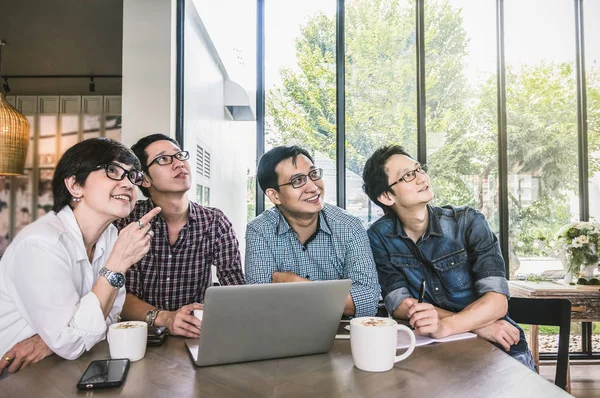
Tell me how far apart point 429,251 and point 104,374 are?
1.30 m

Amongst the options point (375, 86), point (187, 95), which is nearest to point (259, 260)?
point (187, 95)

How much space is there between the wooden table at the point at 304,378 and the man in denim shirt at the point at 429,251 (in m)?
0.59

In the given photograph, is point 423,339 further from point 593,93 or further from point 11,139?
point 593,93

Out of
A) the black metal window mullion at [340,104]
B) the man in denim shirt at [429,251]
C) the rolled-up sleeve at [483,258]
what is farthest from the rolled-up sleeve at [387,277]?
the black metal window mullion at [340,104]

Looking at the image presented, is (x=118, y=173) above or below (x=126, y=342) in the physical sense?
above

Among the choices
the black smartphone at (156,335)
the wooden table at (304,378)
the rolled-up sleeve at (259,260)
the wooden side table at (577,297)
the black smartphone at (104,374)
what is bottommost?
the wooden side table at (577,297)

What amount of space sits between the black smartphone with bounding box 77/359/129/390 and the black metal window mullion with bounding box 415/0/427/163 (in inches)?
119

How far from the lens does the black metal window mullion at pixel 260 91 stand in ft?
11.5

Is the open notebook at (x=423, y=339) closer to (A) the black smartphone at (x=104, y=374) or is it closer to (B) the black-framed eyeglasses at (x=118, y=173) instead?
(A) the black smartphone at (x=104, y=374)

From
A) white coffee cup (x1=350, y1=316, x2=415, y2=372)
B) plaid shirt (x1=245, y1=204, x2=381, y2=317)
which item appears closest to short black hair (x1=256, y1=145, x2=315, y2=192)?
plaid shirt (x1=245, y1=204, x2=381, y2=317)

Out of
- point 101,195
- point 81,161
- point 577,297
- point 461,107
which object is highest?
point 461,107

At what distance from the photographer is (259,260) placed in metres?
1.74

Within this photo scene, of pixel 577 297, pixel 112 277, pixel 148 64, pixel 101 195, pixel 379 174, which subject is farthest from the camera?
pixel 148 64

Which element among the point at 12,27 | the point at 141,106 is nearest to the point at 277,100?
the point at 141,106
